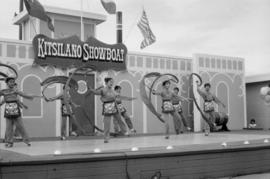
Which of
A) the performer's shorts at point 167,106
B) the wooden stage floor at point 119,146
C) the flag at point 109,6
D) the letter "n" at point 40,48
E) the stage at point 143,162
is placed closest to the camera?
the stage at point 143,162

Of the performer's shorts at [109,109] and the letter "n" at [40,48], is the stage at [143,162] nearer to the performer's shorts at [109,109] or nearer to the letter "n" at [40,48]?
the performer's shorts at [109,109]

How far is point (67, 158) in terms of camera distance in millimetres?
6641

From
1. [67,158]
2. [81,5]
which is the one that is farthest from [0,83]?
[67,158]

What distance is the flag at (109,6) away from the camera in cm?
1916

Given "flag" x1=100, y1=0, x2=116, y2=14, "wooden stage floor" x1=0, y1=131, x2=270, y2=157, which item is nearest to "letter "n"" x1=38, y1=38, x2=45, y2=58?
"flag" x1=100, y1=0, x2=116, y2=14

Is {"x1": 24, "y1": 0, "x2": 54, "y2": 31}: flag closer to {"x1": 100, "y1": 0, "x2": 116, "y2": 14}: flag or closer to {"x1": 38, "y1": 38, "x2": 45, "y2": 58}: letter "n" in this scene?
{"x1": 38, "y1": 38, "x2": 45, "y2": 58}: letter "n"

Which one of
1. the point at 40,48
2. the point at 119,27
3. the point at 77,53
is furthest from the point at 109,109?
the point at 119,27

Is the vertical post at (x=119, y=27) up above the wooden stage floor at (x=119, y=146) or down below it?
above

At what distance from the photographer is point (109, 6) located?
1920cm

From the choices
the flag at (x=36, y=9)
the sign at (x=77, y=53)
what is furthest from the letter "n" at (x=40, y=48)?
the flag at (x=36, y=9)

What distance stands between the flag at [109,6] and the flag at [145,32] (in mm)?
1815

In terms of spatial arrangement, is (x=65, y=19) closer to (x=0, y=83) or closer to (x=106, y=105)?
(x=0, y=83)

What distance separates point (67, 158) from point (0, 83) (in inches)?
358

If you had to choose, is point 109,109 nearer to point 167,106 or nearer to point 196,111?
point 167,106
